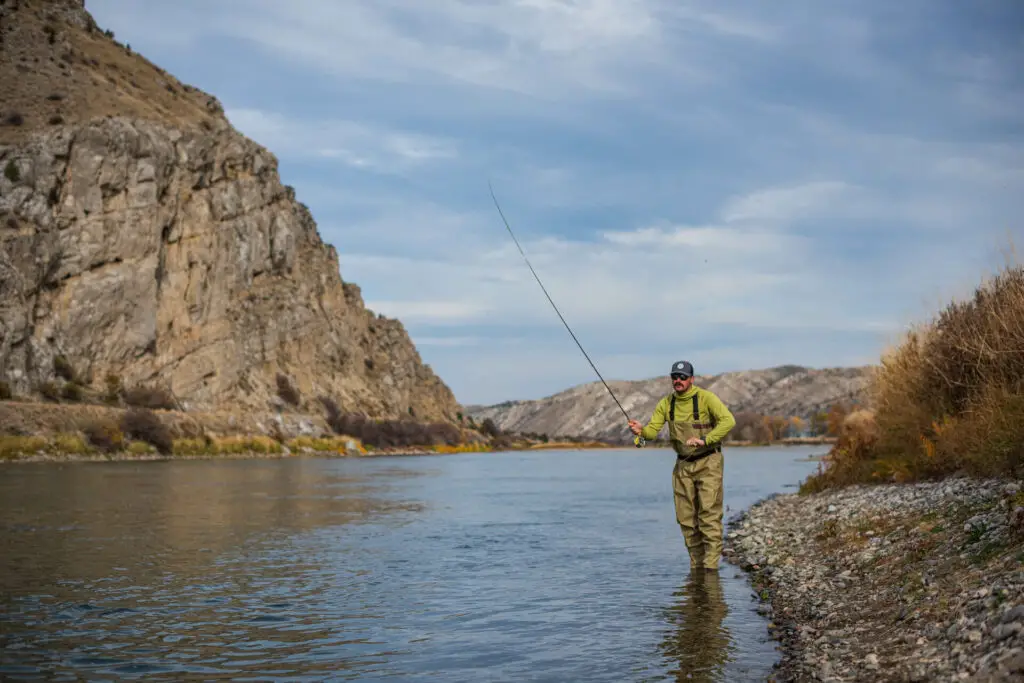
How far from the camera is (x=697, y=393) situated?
11172 mm

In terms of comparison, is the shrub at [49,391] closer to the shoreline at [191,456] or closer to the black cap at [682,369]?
the shoreline at [191,456]

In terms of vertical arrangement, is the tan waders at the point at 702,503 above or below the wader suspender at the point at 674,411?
below

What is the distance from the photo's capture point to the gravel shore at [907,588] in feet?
19.7

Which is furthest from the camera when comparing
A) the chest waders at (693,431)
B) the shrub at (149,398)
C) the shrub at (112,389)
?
the shrub at (149,398)

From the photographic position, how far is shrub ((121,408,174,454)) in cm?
6325

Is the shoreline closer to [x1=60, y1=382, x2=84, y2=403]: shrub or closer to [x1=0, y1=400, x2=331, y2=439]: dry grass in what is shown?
[x1=0, y1=400, x2=331, y2=439]: dry grass

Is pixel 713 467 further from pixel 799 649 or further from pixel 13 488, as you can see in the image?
pixel 13 488

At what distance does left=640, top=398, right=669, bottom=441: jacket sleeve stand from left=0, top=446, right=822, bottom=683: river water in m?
1.96

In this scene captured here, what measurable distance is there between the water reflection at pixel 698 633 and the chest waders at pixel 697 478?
70 cm


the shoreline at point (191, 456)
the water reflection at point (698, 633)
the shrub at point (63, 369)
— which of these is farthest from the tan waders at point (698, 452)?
the shrub at point (63, 369)

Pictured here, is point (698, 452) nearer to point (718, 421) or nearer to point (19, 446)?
point (718, 421)

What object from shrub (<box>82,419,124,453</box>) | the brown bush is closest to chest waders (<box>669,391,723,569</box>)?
shrub (<box>82,419,124,453</box>)

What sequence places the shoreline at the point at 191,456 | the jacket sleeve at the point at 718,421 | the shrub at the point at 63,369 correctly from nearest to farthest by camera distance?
the jacket sleeve at the point at 718,421 < the shoreline at the point at 191,456 < the shrub at the point at 63,369

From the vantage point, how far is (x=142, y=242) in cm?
7744
